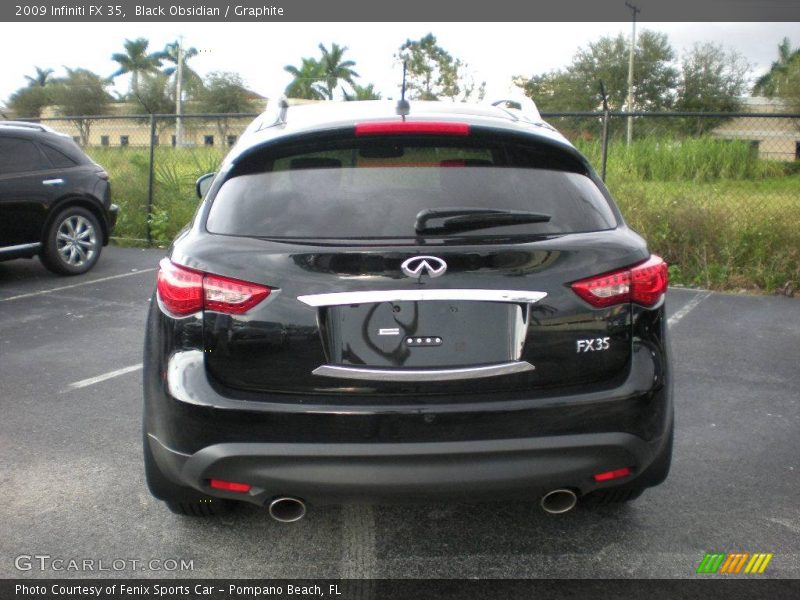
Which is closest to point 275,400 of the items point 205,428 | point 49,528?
point 205,428

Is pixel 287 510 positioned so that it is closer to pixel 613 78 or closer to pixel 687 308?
pixel 687 308

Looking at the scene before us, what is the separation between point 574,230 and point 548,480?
857 mm

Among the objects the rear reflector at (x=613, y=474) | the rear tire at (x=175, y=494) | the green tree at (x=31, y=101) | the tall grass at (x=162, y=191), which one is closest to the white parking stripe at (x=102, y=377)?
the rear tire at (x=175, y=494)

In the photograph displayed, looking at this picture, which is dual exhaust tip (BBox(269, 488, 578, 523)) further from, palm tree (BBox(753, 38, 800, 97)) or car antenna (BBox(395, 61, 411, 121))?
palm tree (BBox(753, 38, 800, 97))

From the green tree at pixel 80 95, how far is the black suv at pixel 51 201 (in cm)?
5309

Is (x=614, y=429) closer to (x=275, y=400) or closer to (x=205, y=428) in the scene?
(x=275, y=400)

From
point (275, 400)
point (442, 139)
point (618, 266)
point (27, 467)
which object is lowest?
point (27, 467)

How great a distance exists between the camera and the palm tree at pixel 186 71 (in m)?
62.2

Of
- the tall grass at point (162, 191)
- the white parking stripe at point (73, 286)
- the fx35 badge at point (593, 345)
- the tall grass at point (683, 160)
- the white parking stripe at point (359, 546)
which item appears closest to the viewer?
the fx35 badge at point (593, 345)

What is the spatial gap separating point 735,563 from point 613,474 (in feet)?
2.67

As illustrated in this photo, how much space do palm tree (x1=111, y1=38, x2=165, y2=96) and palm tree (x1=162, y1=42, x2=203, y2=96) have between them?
1.15 metres

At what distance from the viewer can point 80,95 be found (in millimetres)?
62938

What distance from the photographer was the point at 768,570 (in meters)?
3.30

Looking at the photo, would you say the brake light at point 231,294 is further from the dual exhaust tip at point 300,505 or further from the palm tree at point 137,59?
the palm tree at point 137,59
